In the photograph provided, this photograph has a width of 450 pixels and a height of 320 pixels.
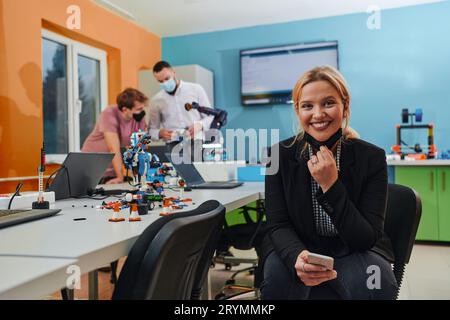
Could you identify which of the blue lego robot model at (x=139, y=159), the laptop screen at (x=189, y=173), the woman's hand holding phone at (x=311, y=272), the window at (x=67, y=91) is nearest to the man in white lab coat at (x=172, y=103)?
the laptop screen at (x=189, y=173)

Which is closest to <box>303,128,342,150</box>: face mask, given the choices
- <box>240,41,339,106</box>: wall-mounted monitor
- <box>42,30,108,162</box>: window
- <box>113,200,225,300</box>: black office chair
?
<box>113,200,225,300</box>: black office chair

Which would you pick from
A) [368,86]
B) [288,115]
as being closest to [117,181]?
[288,115]

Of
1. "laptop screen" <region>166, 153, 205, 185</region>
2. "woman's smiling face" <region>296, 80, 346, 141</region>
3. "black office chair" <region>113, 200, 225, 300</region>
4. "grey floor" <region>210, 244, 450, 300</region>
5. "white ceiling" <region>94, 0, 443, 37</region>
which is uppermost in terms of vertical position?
"white ceiling" <region>94, 0, 443, 37</region>

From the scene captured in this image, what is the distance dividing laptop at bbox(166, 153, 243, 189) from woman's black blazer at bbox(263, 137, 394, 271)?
76cm

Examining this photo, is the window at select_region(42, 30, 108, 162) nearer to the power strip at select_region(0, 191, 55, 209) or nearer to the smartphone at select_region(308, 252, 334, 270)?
the power strip at select_region(0, 191, 55, 209)

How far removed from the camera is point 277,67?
4.81 meters

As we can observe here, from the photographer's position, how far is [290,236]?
1.27 m

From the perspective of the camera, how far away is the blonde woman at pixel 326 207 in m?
1.17

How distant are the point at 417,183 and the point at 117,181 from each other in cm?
286

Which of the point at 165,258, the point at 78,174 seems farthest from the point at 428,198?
the point at 165,258

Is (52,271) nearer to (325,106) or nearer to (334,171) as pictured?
(334,171)

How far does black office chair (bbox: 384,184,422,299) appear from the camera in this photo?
131 cm

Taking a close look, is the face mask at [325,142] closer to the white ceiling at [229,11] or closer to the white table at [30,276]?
the white table at [30,276]

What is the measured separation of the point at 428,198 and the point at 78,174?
3330 millimetres
